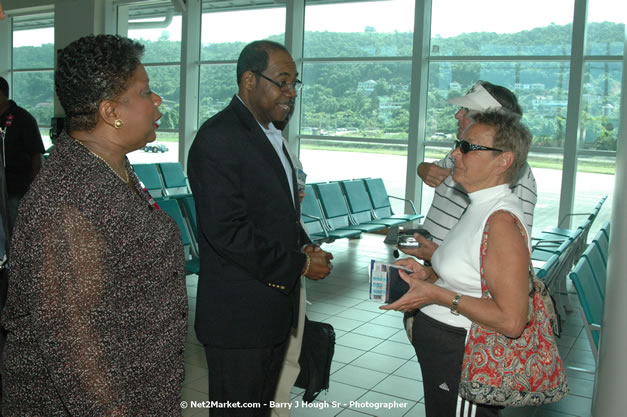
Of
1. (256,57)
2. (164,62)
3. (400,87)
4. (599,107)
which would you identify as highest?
(164,62)

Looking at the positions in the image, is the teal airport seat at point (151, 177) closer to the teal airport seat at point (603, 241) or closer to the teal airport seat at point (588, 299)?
the teal airport seat at point (603, 241)

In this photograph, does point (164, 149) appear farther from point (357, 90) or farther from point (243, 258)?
point (243, 258)

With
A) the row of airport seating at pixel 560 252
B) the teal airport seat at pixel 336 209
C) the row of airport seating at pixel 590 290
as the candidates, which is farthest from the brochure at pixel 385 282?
the teal airport seat at pixel 336 209

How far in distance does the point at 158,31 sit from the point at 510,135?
1128 cm

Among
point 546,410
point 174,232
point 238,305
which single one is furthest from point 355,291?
point 174,232

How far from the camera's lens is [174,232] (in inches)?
58.6

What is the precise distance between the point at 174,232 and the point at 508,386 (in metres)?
0.98

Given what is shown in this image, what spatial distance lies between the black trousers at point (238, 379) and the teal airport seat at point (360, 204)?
18.4 feet

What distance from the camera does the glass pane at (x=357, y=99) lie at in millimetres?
9648

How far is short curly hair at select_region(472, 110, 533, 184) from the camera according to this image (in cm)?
178

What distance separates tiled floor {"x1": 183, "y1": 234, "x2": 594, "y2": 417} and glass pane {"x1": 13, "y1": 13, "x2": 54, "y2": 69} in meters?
10.1

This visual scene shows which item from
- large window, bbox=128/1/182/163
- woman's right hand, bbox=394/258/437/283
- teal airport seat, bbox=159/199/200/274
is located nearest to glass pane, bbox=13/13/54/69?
large window, bbox=128/1/182/163

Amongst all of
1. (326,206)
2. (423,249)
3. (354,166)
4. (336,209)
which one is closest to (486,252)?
(423,249)

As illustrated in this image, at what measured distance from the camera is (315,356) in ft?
8.47
